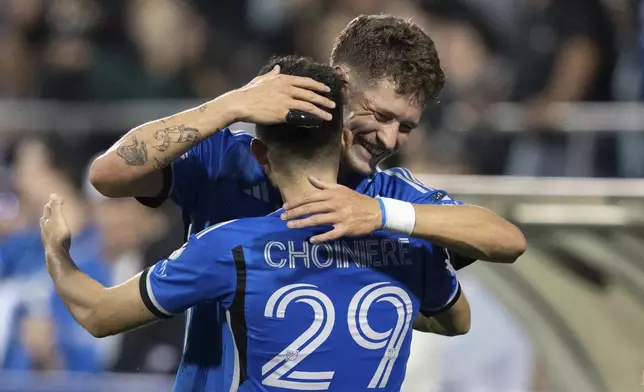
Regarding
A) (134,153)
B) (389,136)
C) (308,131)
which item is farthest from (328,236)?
(134,153)

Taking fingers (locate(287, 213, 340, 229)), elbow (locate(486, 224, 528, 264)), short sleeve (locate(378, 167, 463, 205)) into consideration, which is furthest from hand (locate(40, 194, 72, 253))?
elbow (locate(486, 224, 528, 264))

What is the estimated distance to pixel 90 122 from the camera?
283 inches

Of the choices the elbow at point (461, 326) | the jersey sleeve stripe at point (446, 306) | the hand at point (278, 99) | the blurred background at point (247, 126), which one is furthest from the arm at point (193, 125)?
the blurred background at point (247, 126)

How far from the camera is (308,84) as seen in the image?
2627 mm

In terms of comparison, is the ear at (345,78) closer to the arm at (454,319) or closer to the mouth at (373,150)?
the mouth at (373,150)

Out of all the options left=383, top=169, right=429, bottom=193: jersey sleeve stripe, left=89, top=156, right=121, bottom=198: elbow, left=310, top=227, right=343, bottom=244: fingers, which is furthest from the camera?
left=383, top=169, right=429, bottom=193: jersey sleeve stripe

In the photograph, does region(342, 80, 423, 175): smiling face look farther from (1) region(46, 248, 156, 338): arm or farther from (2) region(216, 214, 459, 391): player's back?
(1) region(46, 248, 156, 338): arm

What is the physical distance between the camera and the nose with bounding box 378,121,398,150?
2.88 meters

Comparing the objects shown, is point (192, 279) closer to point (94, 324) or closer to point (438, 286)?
point (94, 324)

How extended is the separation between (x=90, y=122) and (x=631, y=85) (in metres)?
3.75

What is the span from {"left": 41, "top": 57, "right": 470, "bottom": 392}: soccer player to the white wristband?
0.40 feet

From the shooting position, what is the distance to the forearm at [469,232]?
8.61 ft

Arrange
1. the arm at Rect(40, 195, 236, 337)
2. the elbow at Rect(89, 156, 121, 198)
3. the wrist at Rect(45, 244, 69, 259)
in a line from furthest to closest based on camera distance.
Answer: the elbow at Rect(89, 156, 121, 198) → the wrist at Rect(45, 244, 69, 259) → the arm at Rect(40, 195, 236, 337)

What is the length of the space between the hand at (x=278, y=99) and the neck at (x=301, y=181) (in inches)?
5.5
